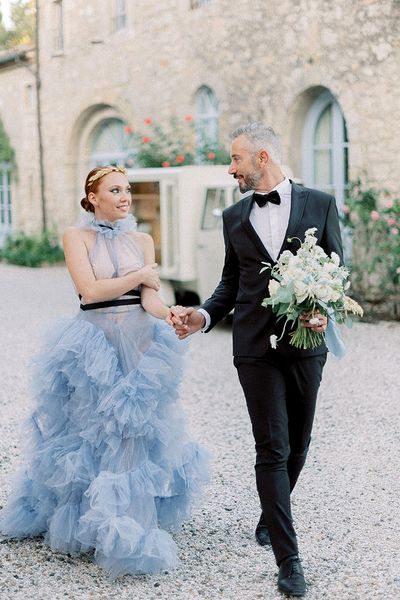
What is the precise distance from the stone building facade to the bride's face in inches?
283

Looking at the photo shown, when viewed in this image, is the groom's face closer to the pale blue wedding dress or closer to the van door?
the pale blue wedding dress

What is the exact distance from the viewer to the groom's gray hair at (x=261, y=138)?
3.42m

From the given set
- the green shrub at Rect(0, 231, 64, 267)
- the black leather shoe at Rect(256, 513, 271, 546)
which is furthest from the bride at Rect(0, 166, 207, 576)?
the green shrub at Rect(0, 231, 64, 267)

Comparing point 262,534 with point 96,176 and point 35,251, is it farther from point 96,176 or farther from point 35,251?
point 35,251

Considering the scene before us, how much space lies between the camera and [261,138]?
3.41m

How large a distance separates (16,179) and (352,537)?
1692 cm

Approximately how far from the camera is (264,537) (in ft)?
12.5

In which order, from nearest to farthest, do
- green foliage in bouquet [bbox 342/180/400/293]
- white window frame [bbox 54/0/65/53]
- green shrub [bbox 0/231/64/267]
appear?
green foliage in bouquet [bbox 342/180/400/293], green shrub [bbox 0/231/64/267], white window frame [bbox 54/0/65/53]

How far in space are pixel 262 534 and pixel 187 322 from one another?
934 mm

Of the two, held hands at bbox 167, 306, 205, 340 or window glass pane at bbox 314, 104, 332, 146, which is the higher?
window glass pane at bbox 314, 104, 332, 146

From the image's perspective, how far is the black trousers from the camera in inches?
131

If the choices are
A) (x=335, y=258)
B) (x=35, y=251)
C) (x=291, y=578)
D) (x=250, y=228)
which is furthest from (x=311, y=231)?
(x=35, y=251)

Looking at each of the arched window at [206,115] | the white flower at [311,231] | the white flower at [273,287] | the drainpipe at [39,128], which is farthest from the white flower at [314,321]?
the drainpipe at [39,128]

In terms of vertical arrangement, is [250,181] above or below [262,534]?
above
